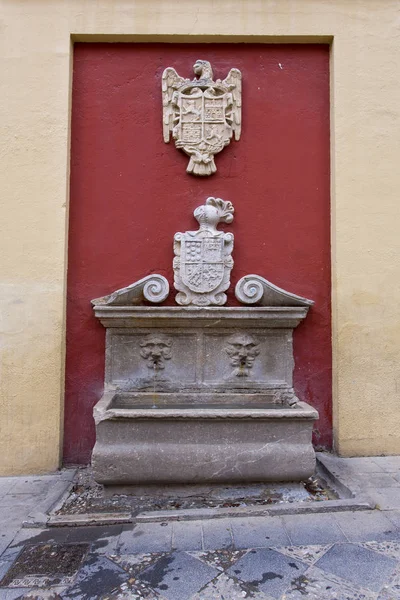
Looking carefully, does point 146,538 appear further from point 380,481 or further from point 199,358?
point 380,481

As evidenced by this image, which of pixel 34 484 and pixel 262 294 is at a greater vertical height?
Result: pixel 262 294

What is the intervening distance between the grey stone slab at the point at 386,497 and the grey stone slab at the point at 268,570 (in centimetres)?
83

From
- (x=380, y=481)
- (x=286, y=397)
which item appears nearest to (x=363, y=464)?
(x=380, y=481)

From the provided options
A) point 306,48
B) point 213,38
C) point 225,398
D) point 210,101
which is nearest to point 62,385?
point 225,398

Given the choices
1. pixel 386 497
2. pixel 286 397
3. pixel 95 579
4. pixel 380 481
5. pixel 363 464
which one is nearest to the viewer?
pixel 95 579

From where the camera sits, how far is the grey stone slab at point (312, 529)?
2311 mm

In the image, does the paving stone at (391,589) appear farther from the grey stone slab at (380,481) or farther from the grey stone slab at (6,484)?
the grey stone slab at (6,484)

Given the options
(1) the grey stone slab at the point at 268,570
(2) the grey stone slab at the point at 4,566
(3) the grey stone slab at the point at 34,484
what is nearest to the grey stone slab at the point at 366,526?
(1) the grey stone slab at the point at 268,570

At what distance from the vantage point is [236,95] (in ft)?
12.5

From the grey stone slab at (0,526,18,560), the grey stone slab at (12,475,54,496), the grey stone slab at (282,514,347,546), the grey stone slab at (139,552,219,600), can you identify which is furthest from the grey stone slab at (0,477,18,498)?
the grey stone slab at (282,514,347,546)

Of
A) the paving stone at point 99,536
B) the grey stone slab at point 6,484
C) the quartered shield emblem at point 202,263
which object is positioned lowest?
the grey stone slab at point 6,484

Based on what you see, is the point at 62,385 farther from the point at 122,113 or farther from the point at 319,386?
the point at 122,113

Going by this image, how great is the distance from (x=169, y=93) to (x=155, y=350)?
2.30m

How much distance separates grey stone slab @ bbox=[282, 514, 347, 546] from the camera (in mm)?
2311
